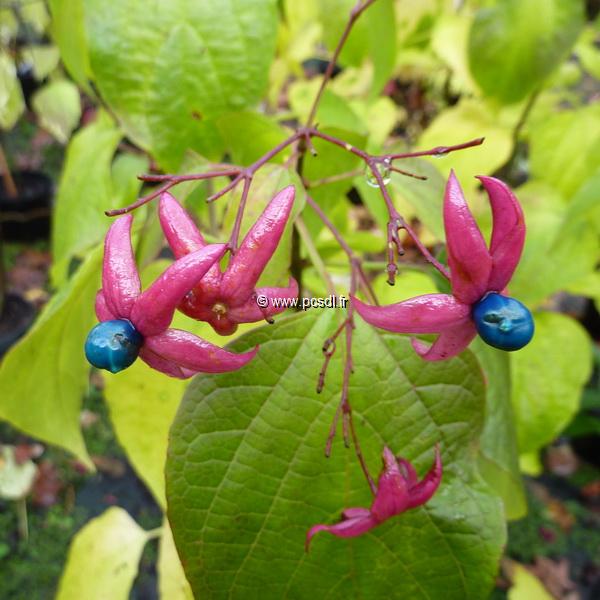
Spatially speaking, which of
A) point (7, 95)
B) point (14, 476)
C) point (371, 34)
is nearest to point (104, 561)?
point (371, 34)

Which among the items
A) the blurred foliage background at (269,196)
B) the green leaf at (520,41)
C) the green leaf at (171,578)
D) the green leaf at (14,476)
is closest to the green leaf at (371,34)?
the blurred foliage background at (269,196)

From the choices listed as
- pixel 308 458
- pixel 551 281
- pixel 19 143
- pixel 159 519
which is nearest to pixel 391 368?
pixel 308 458

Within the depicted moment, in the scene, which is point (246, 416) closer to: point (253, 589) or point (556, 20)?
point (253, 589)

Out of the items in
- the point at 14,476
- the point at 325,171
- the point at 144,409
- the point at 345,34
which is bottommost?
the point at 14,476

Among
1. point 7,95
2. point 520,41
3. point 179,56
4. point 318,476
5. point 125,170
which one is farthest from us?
point 7,95

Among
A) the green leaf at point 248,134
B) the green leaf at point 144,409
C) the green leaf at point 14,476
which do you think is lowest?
the green leaf at point 14,476

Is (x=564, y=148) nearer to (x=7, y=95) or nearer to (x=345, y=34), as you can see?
(x=345, y=34)

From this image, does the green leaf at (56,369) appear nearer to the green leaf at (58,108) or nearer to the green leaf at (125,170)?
the green leaf at (125,170)

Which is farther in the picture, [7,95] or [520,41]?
[7,95]

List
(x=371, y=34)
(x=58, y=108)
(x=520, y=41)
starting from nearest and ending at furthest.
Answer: (x=371, y=34) → (x=520, y=41) → (x=58, y=108)
